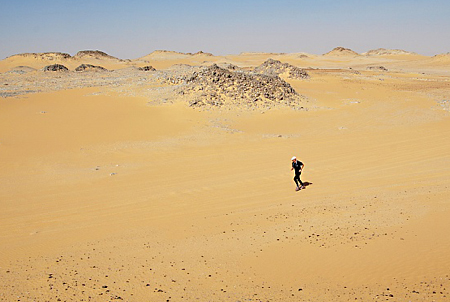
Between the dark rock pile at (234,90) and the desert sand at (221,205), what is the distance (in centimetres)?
21

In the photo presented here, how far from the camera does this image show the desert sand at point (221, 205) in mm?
5523

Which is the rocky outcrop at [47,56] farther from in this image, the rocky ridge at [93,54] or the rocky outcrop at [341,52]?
the rocky outcrop at [341,52]

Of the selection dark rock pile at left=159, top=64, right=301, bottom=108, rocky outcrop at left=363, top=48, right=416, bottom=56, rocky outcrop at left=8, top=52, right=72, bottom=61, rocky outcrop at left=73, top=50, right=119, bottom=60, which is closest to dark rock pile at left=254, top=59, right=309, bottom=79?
dark rock pile at left=159, top=64, right=301, bottom=108

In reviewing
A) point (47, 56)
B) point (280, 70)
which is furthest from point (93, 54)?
point (280, 70)

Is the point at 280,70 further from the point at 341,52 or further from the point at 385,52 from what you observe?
the point at 385,52

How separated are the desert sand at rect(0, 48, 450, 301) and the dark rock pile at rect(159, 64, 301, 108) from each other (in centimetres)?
21

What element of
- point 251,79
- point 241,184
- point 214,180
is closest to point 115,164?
point 214,180

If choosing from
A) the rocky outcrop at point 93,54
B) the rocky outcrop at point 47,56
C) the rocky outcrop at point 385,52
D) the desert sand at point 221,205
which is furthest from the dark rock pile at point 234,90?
the rocky outcrop at point 385,52

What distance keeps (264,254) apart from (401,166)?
732 cm

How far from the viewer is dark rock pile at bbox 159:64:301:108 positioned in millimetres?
22031

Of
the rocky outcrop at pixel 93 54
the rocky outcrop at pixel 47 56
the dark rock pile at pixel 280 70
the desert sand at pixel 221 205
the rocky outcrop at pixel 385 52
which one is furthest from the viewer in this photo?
the rocky outcrop at pixel 385 52

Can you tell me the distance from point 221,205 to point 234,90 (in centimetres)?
1458

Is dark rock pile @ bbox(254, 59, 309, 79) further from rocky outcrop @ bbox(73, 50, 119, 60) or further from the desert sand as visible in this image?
rocky outcrop @ bbox(73, 50, 119, 60)

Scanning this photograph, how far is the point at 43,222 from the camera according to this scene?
8148 millimetres
